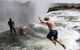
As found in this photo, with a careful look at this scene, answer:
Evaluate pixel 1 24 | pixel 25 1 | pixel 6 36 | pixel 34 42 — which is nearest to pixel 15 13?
pixel 25 1

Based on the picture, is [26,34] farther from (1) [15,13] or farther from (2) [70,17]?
(1) [15,13]

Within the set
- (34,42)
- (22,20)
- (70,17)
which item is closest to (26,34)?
(34,42)

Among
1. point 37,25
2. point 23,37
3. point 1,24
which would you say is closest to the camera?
point 23,37

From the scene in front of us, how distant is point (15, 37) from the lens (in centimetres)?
1688

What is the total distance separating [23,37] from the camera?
16672mm

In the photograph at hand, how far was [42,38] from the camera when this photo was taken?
16125 mm

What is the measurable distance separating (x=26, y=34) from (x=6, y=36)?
130 cm

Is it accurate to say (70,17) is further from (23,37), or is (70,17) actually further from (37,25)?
(23,37)

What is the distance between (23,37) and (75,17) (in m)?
5.62

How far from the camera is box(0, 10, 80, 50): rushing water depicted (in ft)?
47.9

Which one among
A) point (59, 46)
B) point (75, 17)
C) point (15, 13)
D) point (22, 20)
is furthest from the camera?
point (15, 13)

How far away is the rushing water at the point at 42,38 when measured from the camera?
47.9 ft

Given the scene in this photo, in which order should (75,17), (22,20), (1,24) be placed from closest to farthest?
(75,17)
(1,24)
(22,20)

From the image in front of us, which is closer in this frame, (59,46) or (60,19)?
(59,46)
